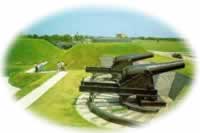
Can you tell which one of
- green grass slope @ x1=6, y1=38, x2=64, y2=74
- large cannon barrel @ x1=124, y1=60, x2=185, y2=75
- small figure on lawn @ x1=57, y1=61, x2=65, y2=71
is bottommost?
small figure on lawn @ x1=57, y1=61, x2=65, y2=71

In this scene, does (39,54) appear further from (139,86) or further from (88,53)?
(139,86)

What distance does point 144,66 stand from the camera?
7230 millimetres

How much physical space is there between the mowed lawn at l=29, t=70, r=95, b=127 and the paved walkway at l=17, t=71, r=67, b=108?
0.37ft

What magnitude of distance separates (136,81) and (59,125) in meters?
1.67

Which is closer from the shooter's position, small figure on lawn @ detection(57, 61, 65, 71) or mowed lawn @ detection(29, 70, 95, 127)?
mowed lawn @ detection(29, 70, 95, 127)

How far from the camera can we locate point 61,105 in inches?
292

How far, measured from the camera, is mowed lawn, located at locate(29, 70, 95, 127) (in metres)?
6.40

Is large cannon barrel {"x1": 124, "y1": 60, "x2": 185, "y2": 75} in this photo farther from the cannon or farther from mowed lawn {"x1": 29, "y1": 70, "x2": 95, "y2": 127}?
mowed lawn {"x1": 29, "y1": 70, "x2": 95, "y2": 127}

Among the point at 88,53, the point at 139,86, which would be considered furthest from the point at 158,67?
the point at 88,53

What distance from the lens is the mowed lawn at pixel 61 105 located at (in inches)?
252

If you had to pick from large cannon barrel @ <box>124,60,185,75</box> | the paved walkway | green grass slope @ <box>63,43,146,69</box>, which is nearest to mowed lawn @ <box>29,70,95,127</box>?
the paved walkway

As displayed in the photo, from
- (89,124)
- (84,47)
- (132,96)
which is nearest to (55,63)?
(84,47)

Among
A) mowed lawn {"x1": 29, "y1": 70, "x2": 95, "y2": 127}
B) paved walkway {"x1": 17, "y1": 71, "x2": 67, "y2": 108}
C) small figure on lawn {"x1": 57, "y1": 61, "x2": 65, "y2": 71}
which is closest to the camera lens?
mowed lawn {"x1": 29, "y1": 70, "x2": 95, "y2": 127}

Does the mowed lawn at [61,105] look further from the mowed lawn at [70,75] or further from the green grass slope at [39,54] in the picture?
the green grass slope at [39,54]
